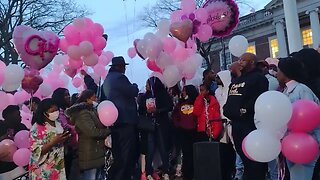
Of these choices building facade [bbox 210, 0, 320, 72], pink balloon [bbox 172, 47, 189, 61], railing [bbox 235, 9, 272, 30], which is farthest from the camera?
railing [bbox 235, 9, 272, 30]

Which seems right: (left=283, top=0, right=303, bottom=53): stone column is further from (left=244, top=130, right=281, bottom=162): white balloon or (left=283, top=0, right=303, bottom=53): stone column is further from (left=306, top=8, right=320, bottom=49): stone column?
(left=306, top=8, right=320, bottom=49): stone column

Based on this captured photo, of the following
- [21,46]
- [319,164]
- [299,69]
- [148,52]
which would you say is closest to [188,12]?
[148,52]

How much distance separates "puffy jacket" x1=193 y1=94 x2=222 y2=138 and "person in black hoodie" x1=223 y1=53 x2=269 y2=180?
50.8 inches

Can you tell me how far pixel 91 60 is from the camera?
8242 mm

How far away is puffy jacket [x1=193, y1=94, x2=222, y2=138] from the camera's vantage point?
638 centimetres

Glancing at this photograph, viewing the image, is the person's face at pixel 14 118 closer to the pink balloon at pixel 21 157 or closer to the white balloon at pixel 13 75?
the pink balloon at pixel 21 157

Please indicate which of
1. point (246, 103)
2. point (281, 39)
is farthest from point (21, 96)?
point (281, 39)

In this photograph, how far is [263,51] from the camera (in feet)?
120

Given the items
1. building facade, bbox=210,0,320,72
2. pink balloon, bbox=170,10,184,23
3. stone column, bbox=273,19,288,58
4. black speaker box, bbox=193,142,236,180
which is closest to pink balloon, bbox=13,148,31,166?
black speaker box, bbox=193,142,236,180

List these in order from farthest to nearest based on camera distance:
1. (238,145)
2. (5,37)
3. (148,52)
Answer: (5,37) → (148,52) → (238,145)

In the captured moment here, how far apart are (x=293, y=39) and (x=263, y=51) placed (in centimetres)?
3002

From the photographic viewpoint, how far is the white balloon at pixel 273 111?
3.64 metres

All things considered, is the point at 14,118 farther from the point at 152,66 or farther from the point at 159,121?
the point at 152,66

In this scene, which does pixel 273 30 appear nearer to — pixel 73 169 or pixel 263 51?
pixel 263 51
